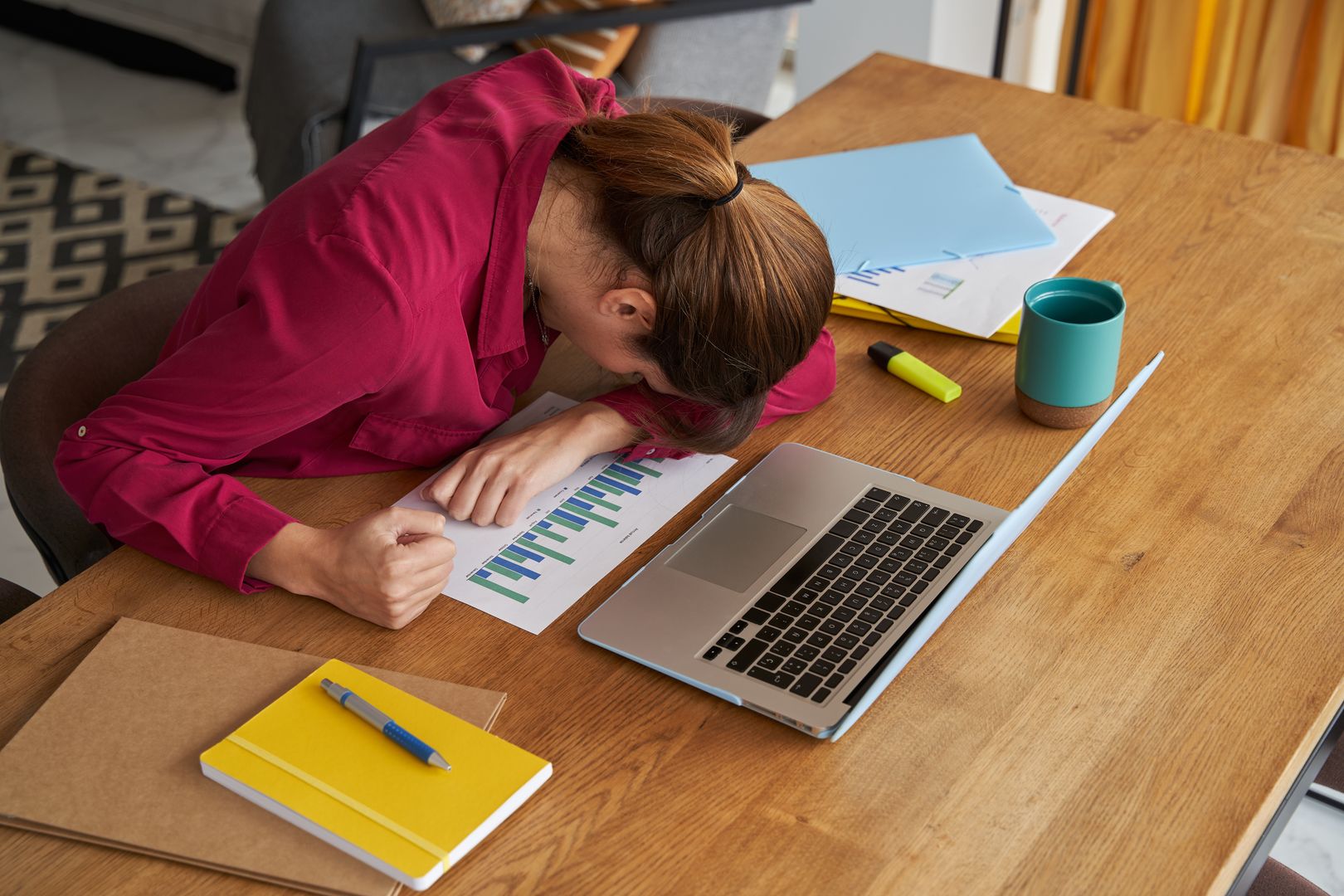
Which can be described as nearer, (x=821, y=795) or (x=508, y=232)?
(x=821, y=795)

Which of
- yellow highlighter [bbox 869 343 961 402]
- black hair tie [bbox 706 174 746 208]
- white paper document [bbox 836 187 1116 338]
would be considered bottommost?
yellow highlighter [bbox 869 343 961 402]

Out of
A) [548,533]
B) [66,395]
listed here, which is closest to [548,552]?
[548,533]

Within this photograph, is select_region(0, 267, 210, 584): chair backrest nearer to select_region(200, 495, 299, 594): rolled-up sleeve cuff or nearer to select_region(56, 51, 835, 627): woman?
select_region(56, 51, 835, 627): woman

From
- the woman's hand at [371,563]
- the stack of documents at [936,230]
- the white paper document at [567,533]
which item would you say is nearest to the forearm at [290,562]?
the woman's hand at [371,563]

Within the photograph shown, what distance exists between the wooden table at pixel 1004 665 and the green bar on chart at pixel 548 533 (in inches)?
2.8

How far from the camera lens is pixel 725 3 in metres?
2.39

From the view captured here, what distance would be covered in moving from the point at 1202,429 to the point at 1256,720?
0.34 m

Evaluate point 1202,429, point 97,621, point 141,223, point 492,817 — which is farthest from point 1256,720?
point 141,223

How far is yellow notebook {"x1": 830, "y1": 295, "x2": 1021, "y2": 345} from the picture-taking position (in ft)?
4.21

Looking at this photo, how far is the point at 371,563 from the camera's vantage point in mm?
971

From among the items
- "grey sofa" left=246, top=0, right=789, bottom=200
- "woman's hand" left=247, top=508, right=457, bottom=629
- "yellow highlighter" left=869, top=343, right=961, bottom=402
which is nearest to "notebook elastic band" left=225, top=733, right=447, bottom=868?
"woman's hand" left=247, top=508, right=457, bottom=629

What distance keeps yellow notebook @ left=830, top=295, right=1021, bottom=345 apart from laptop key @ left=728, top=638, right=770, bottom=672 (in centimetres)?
43

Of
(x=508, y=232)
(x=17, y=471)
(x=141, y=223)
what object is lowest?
(x=141, y=223)

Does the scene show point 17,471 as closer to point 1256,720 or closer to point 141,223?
point 1256,720
